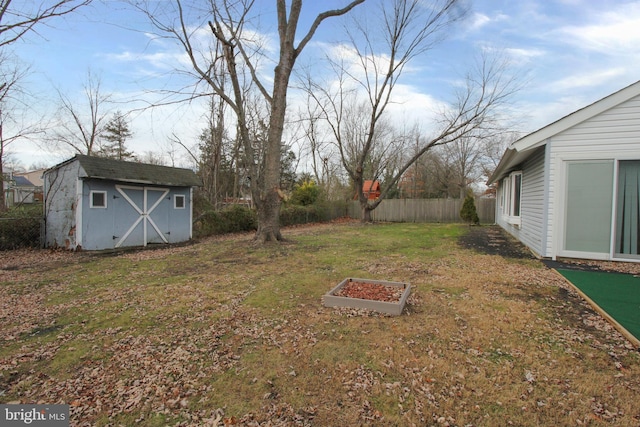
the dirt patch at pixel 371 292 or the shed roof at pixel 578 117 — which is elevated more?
the shed roof at pixel 578 117

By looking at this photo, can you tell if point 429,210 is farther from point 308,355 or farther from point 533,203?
point 308,355

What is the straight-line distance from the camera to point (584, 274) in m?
5.54

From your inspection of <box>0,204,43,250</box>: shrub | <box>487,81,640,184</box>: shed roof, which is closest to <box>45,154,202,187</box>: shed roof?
<box>0,204,43,250</box>: shrub

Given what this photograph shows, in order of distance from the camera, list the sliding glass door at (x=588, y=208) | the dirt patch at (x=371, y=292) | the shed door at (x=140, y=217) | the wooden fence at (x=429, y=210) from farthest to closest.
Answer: the wooden fence at (x=429, y=210) < the shed door at (x=140, y=217) < the sliding glass door at (x=588, y=208) < the dirt patch at (x=371, y=292)

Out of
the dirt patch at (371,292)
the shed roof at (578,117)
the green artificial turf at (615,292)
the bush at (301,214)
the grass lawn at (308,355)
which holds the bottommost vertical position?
the grass lawn at (308,355)

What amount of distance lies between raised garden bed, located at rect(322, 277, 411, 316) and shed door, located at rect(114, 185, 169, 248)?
7.99 metres

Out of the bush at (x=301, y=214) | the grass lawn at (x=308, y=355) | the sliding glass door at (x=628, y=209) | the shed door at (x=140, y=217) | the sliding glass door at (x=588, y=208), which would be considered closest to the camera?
the grass lawn at (x=308, y=355)

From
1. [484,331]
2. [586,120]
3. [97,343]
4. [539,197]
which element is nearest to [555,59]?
[586,120]

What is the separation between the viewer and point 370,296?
14.0ft

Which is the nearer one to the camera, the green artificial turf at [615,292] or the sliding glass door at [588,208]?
the green artificial turf at [615,292]

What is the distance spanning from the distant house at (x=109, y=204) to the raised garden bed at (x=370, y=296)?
799cm

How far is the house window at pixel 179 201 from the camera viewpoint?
1097cm

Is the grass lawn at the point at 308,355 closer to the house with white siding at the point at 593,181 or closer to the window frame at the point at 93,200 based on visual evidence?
the house with white siding at the point at 593,181

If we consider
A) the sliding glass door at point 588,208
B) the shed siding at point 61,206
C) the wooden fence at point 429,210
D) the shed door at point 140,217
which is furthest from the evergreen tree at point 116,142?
the sliding glass door at point 588,208
